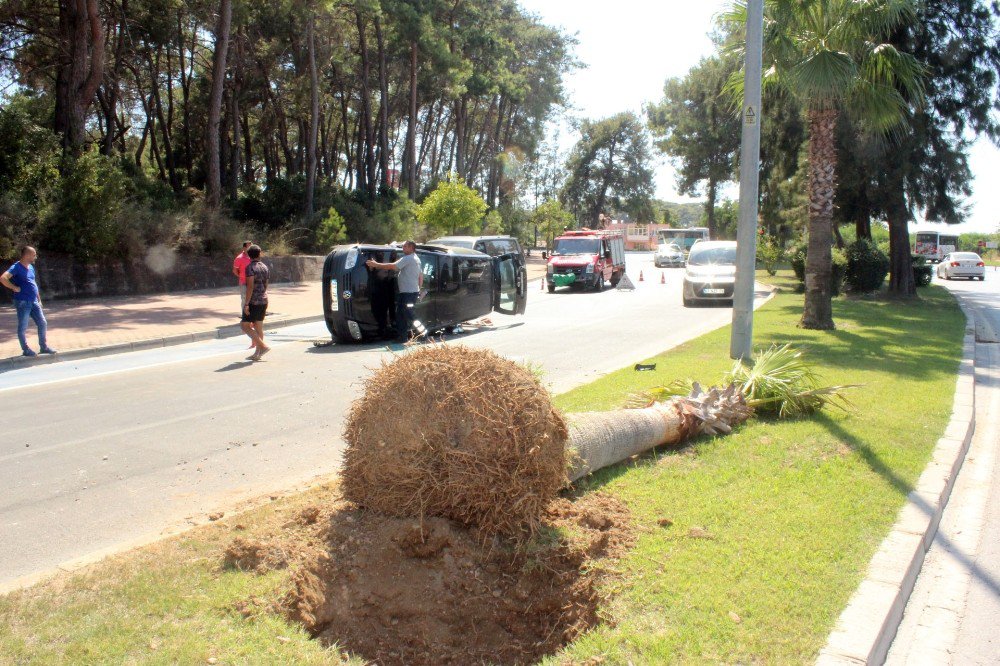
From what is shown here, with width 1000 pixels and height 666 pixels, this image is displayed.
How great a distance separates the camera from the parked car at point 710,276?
2116 cm

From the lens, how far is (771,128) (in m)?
24.9

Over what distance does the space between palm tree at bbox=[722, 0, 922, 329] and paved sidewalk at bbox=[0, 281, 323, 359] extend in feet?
37.2

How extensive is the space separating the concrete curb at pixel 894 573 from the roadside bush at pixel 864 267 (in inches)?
754

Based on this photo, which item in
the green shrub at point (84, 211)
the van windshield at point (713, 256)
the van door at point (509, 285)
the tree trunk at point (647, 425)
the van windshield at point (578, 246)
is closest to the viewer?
the tree trunk at point (647, 425)

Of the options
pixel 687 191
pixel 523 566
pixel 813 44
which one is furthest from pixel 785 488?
pixel 687 191

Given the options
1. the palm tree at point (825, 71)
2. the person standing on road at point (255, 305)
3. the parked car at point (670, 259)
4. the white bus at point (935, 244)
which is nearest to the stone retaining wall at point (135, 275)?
the person standing on road at point (255, 305)

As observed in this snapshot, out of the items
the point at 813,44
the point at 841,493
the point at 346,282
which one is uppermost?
the point at 813,44

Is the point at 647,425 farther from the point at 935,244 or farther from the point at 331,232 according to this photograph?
the point at 935,244

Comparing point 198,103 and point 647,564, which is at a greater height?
point 198,103

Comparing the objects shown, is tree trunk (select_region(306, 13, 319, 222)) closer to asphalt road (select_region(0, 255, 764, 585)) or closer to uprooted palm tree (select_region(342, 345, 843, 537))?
asphalt road (select_region(0, 255, 764, 585))

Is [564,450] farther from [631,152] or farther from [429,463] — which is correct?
[631,152]

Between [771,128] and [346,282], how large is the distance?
685 inches

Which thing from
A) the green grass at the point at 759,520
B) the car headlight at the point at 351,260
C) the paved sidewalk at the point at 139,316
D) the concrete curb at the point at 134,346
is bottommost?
the green grass at the point at 759,520

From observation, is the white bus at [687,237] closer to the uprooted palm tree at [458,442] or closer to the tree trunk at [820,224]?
the tree trunk at [820,224]
